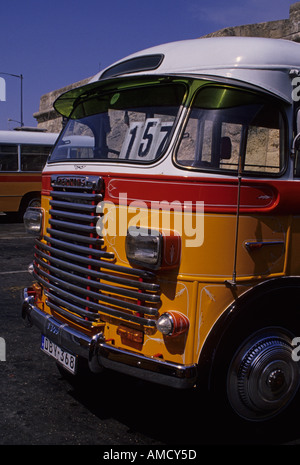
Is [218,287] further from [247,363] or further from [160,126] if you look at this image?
[160,126]

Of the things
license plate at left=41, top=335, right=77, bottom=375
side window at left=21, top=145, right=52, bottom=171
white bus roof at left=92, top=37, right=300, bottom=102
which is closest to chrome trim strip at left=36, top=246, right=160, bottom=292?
license plate at left=41, top=335, right=77, bottom=375

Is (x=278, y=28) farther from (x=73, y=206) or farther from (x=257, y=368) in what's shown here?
(x=257, y=368)

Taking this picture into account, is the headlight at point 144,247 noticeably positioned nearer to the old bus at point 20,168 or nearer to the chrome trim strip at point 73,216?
the chrome trim strip at point 73,216

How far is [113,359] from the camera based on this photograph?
3.34 meters

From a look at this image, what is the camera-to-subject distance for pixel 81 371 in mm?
4621

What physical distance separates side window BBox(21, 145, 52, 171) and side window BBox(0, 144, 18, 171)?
0.70 ft

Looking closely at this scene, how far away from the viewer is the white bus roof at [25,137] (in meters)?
16.4

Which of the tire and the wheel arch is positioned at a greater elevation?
the wheel arch

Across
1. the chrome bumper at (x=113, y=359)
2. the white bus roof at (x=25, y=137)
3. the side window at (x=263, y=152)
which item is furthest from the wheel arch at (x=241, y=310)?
the white bus roof at (x=25, y=137)

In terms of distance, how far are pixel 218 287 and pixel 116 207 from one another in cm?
85

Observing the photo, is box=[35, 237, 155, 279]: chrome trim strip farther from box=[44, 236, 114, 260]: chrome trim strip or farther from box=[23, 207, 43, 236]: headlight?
box=[23, 207, 43, 236]: headlight

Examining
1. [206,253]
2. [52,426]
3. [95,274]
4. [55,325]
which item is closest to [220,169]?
[206,253]

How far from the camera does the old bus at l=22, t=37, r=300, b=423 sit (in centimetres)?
325

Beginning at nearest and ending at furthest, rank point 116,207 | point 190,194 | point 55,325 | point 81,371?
point 190,194 → point 116,207 → point 55,325 → point 81,371
